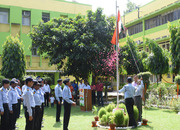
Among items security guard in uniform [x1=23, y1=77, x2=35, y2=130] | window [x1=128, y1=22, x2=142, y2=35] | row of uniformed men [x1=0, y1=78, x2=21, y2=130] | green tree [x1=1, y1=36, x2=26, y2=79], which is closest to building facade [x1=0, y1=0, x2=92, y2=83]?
green tree [x1=1, y1=36, x2=26, y2=79]

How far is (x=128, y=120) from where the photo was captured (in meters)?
8.72

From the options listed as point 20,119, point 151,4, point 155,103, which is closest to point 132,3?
point 151,4

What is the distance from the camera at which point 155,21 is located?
30.8 m

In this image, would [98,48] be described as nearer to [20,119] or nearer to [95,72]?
[95,72]

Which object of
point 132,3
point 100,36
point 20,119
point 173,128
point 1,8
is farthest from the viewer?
point 132,3

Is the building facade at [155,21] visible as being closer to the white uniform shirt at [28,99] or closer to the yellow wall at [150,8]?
the yellow wall at [150,8]

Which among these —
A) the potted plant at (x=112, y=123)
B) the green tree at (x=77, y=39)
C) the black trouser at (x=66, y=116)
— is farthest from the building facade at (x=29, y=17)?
the potted plant at (x=112, y=123)

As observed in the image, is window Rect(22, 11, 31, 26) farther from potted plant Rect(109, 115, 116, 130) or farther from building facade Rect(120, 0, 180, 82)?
potted plant Rect(109, 115, 116, 130)

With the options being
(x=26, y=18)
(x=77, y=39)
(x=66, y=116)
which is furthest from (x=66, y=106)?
(x=26, y=18)

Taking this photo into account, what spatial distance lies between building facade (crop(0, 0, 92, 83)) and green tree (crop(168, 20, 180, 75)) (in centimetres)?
1017

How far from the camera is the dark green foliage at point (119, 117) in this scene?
837 centimetres

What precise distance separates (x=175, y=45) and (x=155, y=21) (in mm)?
10904

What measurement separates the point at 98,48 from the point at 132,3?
3465 cm

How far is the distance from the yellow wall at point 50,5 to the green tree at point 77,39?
9.89 meters
